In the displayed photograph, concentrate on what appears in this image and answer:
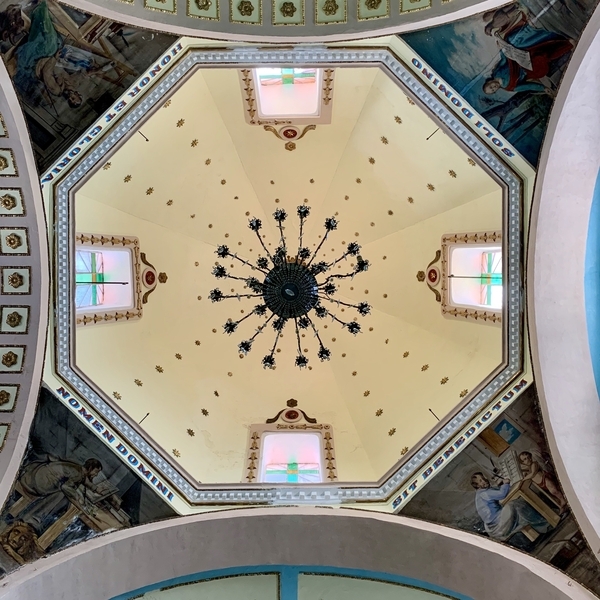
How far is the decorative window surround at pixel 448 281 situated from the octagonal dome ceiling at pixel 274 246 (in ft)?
0.52

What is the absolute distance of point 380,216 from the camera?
12.8 metres

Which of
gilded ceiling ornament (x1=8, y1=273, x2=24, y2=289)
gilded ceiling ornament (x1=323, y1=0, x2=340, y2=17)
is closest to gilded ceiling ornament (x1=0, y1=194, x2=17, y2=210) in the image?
gilded ceiling ornament (x1=8, y1=273, x2=24, y2=289)

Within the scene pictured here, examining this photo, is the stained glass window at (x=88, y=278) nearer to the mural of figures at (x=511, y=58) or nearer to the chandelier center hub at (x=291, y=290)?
the chandelier center hub at (x=291, y=290)

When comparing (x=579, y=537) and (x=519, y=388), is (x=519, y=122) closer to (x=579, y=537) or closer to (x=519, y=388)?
(x=519, y=388)

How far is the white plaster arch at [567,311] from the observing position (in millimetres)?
8508

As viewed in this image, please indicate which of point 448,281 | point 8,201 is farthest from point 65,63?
point 448,281

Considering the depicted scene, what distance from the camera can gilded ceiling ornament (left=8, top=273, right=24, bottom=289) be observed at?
31.2 ft

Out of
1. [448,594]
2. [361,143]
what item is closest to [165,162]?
[361,143]

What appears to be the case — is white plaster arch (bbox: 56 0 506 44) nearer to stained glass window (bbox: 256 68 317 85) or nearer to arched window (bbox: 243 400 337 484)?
stained glass window (bbox: 256 68 317 85)

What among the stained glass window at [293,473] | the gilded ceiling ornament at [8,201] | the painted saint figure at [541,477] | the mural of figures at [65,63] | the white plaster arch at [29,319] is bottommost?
the painted saint figure at [541,477]

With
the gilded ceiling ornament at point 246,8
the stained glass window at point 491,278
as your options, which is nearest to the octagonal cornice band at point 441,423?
the gilded ceiling ornament at point 246,8

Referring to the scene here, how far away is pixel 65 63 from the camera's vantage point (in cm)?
882

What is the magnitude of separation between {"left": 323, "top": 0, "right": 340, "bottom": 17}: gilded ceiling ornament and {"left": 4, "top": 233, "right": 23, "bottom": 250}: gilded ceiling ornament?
5.61 metres

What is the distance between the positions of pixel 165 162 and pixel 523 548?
336 inches
